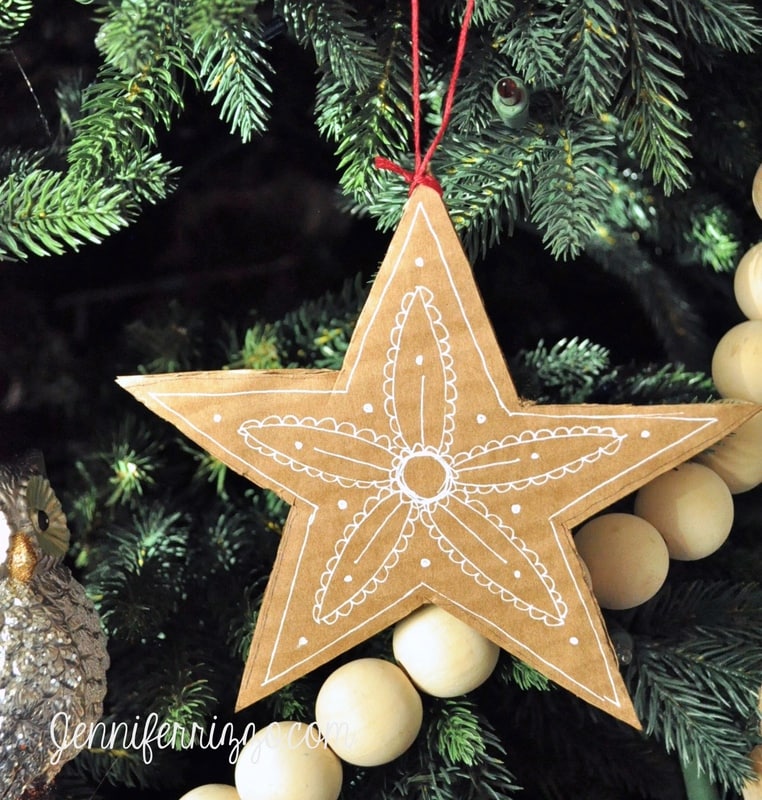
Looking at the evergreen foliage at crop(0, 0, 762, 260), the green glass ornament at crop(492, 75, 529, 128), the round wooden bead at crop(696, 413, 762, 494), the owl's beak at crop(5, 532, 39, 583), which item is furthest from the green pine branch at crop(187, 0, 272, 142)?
the round wooden bead at crop(696, 413, 762, 494)


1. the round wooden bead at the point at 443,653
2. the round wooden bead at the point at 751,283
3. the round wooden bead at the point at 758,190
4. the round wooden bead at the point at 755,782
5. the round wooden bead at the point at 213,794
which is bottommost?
the round wooden bead at the point at 213,794

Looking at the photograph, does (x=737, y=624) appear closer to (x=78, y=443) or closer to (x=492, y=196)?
(x=492, y=196)

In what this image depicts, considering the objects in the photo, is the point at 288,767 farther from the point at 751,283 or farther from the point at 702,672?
the point at 751,283

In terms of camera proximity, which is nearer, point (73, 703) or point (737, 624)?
point (73, 703)

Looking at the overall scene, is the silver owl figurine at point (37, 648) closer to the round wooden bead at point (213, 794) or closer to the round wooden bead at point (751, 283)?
the round wooden bead at point (213, 794)

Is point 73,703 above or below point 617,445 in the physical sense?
below

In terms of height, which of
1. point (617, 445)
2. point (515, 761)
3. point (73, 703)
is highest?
point (617, 445)

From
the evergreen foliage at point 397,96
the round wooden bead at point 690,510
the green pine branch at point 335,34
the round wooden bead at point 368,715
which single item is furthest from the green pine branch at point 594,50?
the round wooden bead at point 368,715

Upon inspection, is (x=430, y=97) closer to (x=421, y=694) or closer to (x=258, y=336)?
(x=258, y=336)

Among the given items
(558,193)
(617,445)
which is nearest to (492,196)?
(558,193)
